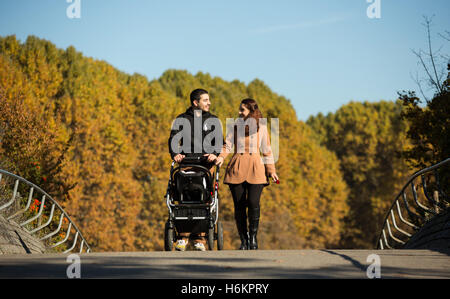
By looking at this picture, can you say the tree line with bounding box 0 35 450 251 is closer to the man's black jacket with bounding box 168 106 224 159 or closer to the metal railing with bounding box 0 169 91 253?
the metal railing with bounding box 0 169 91 253

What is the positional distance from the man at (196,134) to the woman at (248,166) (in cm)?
22

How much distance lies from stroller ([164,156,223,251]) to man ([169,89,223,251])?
12 centimetres

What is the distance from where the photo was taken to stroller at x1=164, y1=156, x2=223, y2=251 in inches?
369

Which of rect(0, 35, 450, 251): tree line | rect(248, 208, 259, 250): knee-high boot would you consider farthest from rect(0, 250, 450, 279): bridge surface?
rect(0, 35, 450, 251): tree line

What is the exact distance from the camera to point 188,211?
372 inches

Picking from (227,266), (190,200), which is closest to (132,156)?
(190,200)

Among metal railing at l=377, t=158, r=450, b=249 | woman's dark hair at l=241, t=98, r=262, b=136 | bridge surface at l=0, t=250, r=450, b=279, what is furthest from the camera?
metal railing at l=377, t=158, r=450, b=249

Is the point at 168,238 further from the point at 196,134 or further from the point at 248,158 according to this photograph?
the point at 248,158

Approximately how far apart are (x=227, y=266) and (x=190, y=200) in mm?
3608

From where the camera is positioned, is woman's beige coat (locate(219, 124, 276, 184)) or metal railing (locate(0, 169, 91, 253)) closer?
woman's beige coat (locate(219, 124, 276, 184))

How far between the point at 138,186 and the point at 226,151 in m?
23.3
